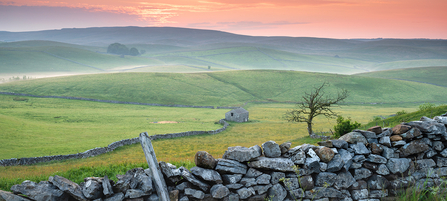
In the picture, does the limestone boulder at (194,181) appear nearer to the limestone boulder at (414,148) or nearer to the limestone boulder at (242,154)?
the limestone boulder at (242,154)

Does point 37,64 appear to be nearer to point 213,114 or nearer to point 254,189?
point 213,114

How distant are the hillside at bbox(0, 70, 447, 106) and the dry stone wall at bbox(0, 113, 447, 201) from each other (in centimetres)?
7583

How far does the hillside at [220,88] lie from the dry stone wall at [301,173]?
75.8 metres

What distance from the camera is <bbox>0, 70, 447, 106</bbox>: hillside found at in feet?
284

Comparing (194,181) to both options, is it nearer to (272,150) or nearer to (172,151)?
(272,150)

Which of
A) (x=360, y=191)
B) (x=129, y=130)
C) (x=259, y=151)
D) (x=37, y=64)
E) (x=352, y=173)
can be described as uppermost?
(x=37, y=64)

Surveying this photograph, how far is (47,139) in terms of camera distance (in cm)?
3244

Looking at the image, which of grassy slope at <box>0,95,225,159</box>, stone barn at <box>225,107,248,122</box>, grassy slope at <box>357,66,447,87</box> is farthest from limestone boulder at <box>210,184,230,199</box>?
grassy slope at <box>357,66,447,87</box>

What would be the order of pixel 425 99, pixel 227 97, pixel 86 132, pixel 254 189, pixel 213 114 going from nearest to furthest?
pixel 254 189
pixel 86 132
pixel 213 114
pixel 227 97
pixel 425 99

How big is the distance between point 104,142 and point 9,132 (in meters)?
12.2

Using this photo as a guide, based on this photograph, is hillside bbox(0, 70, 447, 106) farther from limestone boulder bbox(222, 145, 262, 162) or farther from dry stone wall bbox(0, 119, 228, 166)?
limestone boulder bbox(222, 145, 262, 162)

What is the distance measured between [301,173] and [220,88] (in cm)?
9818

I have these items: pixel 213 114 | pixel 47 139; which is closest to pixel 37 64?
pixel 213 114

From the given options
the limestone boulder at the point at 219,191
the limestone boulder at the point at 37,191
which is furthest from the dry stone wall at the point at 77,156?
the limestone boulder at the point at 219,191
